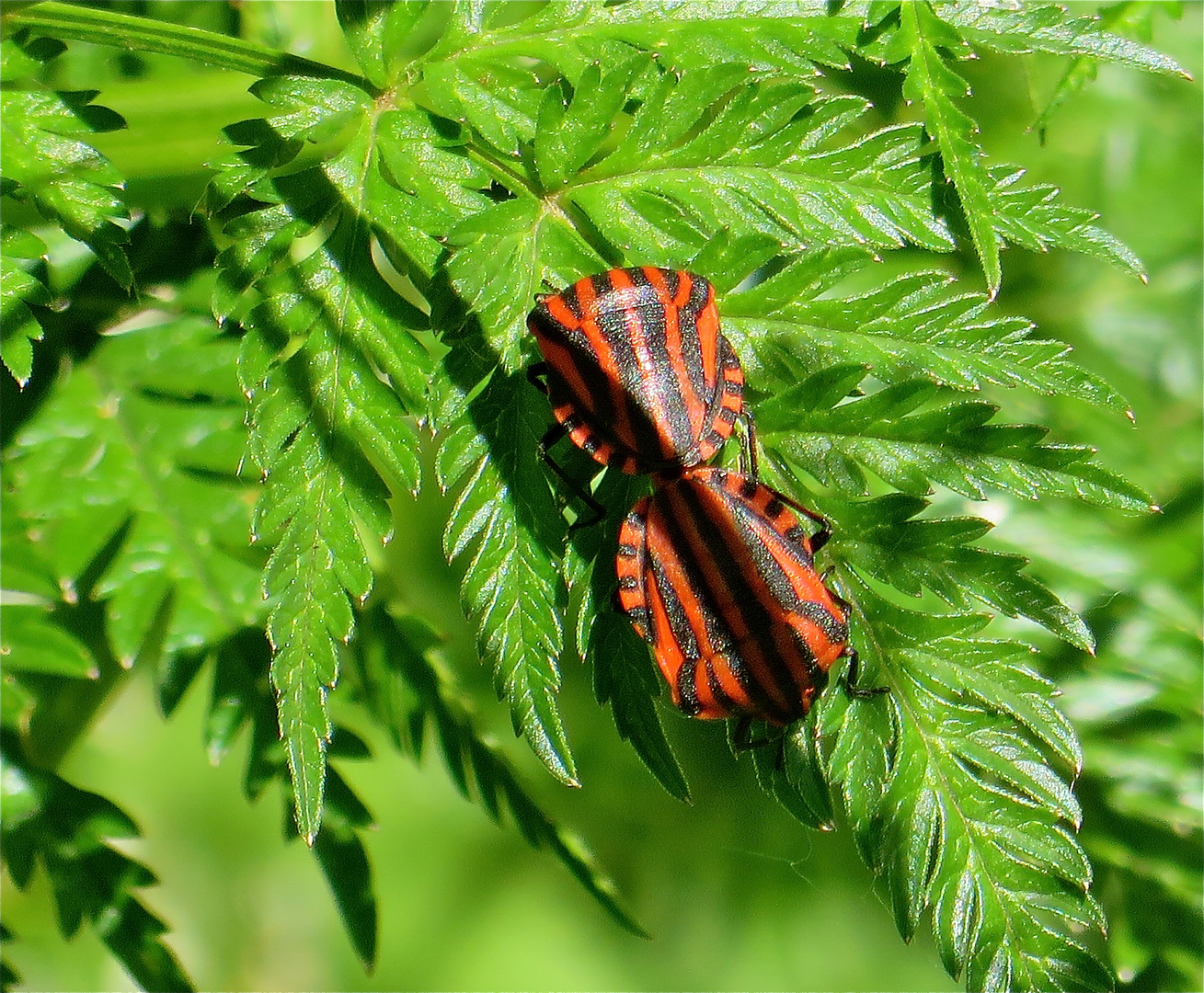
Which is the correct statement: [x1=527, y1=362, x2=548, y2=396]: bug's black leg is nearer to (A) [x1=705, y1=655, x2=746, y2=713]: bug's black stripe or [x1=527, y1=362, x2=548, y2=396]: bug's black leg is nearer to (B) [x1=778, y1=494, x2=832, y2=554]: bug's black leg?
(B) [x1=778, y1=494, x2=832, y2=554]: bug's black leg

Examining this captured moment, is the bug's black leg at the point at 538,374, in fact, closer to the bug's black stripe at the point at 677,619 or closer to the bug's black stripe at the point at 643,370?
the bug's black stripe at the point at 643,370

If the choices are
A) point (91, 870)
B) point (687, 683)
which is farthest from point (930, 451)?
point (91, 870)

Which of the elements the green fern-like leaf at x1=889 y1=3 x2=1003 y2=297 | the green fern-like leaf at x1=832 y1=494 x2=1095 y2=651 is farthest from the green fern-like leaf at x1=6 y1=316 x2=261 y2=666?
the green fern-like leaf at x1=889 y1=3 x2=1003 y2=297

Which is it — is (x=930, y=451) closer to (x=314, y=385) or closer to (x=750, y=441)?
(x=750, y=441)

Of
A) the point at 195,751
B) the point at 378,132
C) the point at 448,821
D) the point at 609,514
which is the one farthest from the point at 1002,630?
the point at 195,751

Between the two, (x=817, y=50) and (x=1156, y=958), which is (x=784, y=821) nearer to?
(x=1156, y=958)
